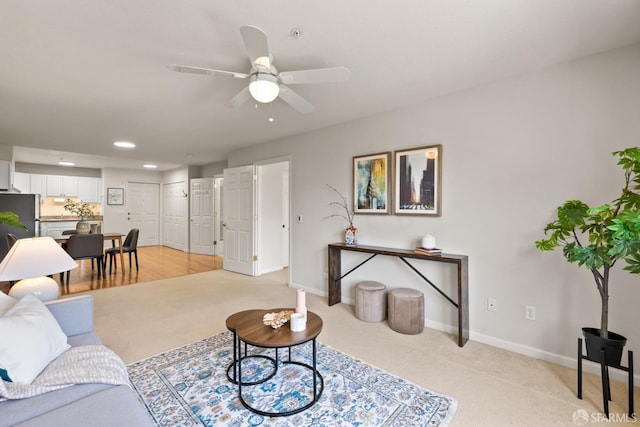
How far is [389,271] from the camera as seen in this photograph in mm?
3361

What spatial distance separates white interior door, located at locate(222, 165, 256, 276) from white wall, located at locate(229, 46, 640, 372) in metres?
2.64

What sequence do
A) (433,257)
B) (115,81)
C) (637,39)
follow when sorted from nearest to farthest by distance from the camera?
(637,39) → (115,81) → (433,257)

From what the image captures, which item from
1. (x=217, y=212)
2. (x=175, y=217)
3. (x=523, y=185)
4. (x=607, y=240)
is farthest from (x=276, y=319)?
(x=175, y=217)

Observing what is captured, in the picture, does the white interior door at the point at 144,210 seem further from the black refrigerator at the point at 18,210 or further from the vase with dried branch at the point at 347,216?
the vase with dried branch at the point at 347,216

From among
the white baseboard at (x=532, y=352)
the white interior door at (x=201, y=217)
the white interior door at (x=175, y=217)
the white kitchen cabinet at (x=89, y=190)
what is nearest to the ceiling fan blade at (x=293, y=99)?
the white baseboard at (x=532, y=352)

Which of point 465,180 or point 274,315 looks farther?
point 465,180

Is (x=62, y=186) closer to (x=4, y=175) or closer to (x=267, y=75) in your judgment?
(x=4, y=175)

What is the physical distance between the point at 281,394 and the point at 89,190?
345 inches

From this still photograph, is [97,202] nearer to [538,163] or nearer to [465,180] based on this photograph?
[465,180]

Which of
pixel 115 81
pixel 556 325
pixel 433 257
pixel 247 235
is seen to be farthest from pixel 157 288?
pixel 556 325

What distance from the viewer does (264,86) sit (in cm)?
185

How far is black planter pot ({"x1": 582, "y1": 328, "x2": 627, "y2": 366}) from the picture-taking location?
1.75 meters

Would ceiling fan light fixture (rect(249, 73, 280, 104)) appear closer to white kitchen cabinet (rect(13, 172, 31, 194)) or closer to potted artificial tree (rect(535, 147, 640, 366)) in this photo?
potted artificial tree (rect(535, 147, 640, 366))

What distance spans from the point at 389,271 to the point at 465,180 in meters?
1.30
